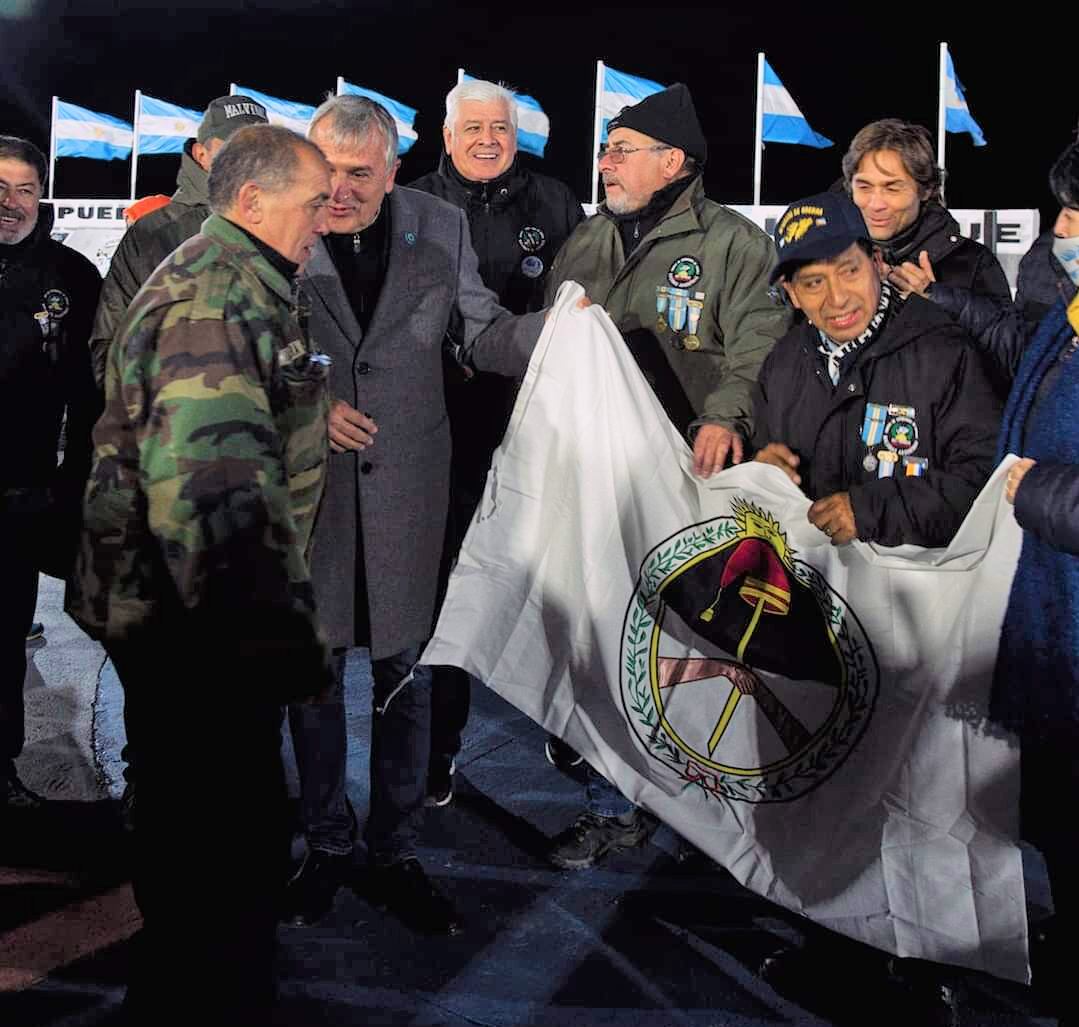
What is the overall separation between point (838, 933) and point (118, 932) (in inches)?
78.1

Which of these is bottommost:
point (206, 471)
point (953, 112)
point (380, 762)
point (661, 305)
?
point (380, 762)

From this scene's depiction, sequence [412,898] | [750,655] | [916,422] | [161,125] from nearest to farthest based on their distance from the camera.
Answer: [916,422] < [750,655] < [412,898] < [161,125]

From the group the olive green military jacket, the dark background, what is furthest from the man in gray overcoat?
the dark background

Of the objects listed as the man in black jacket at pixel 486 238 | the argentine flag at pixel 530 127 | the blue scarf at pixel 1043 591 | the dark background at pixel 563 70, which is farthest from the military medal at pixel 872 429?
the dark background at pixel 563 70

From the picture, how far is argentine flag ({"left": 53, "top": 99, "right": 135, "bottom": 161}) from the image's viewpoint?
61.6 ft

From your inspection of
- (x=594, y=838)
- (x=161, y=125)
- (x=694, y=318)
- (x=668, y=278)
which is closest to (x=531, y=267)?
(x=668, y=278)

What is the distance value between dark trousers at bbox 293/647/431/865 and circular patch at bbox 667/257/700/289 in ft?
4.85

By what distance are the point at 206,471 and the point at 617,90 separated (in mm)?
14790

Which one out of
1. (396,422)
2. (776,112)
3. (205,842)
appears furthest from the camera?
(776,112)

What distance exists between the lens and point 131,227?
3717 millimetres

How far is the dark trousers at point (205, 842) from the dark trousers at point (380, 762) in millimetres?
971

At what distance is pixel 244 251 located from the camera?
2.51 meters

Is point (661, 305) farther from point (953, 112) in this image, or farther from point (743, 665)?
point (953, 112)

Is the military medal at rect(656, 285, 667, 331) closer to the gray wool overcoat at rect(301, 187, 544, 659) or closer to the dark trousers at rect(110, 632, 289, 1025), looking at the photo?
the gray wool overcoat at rect(301, 187, 544, 659)
